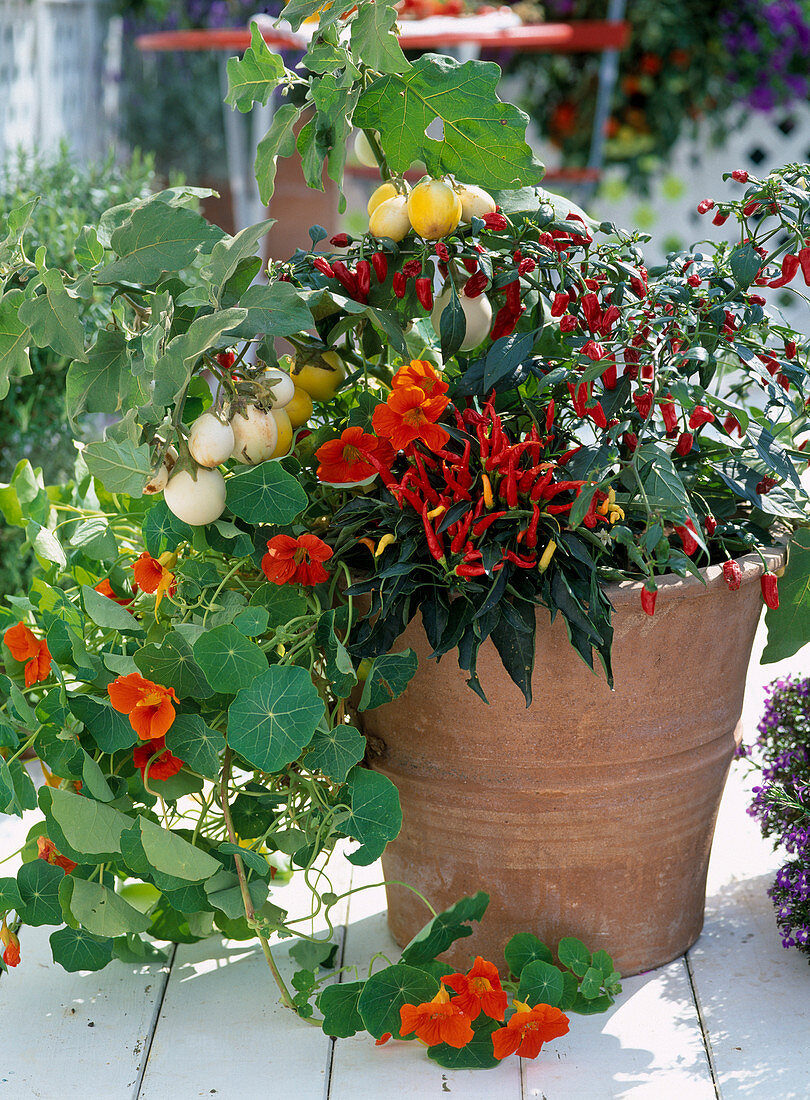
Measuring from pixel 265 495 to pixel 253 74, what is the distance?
388 millimetres

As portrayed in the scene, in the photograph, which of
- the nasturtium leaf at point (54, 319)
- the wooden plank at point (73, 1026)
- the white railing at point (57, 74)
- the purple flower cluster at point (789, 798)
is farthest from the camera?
the white railing at point (57, 74)

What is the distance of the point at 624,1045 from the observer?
3.43 ft

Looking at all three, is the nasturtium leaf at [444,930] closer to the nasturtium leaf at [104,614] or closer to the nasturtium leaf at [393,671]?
the nasturtium leaf at [393,671]

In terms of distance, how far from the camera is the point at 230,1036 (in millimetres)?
1075

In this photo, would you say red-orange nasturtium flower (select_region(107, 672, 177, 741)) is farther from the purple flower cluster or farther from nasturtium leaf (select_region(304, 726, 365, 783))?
the purple flower cluster

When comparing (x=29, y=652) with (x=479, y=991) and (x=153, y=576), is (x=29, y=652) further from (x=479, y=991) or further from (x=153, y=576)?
(x=479, y=991)

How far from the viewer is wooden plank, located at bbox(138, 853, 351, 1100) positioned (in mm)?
1010

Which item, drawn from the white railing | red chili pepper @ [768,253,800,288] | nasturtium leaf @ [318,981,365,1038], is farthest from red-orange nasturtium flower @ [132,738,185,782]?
the white railing

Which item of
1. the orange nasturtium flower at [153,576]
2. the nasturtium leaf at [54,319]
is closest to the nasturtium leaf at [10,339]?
the nasturtium leaf at [54,319]

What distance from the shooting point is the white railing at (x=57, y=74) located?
304cm

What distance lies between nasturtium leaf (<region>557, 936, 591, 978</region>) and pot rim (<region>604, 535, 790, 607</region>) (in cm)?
32

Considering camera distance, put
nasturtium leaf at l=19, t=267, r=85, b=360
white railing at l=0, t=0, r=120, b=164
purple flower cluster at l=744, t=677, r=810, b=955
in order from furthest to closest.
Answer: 1. white railing at l=0, t=0, r=120, b=164
2. purple flower cluster at l=744, t=677, r=810, b=955
3. nasturtium leaf at l=19, t=267, r=85, b=360

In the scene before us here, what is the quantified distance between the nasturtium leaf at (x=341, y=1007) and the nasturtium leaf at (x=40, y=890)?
26 centimetres

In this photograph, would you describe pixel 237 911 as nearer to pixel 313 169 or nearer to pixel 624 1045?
pixel 624 1045
